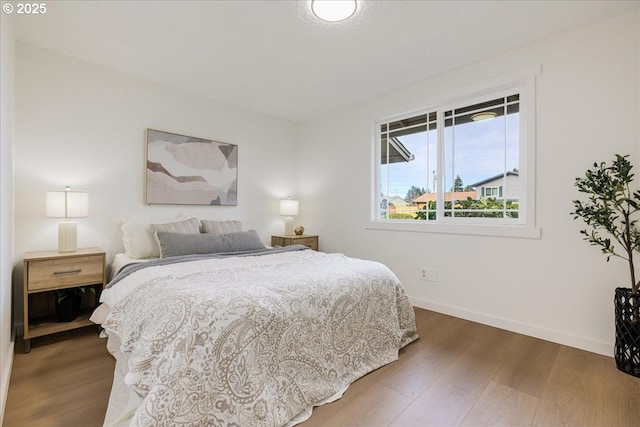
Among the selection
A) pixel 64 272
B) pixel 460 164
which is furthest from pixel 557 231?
pixel 64 272

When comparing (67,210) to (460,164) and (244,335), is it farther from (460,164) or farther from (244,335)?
(460,164)

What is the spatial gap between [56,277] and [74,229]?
0.41m

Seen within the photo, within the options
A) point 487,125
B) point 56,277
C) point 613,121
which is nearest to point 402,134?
point 487,125

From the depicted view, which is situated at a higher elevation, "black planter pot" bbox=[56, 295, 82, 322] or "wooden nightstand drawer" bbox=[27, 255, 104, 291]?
"wooden nightstand drawer" bbox=[27, 255, 104, 291]

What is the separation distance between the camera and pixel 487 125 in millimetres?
2854

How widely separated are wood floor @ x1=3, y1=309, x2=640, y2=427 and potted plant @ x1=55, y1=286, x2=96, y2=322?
0.69 ft

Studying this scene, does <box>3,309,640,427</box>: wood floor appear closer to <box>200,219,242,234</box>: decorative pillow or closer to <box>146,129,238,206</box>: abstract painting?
<box>200,219,242,234</box>: decorative pillow

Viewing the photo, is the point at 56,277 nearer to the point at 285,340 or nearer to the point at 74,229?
the point at 74,229

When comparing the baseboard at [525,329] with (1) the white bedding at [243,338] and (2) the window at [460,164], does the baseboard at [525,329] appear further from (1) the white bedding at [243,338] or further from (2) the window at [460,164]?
(1) the white bedding at [243,338]

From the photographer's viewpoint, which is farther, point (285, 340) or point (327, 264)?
point (327, 264)

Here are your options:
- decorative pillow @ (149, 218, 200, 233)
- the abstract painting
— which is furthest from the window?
decorative pillow @ (149, 218, 200, 233)

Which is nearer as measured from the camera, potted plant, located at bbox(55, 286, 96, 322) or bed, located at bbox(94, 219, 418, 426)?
bed, located at bbox(94, 219, 418, 426)

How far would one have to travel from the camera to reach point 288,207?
4.13 m

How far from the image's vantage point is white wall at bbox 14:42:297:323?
8.18ft
